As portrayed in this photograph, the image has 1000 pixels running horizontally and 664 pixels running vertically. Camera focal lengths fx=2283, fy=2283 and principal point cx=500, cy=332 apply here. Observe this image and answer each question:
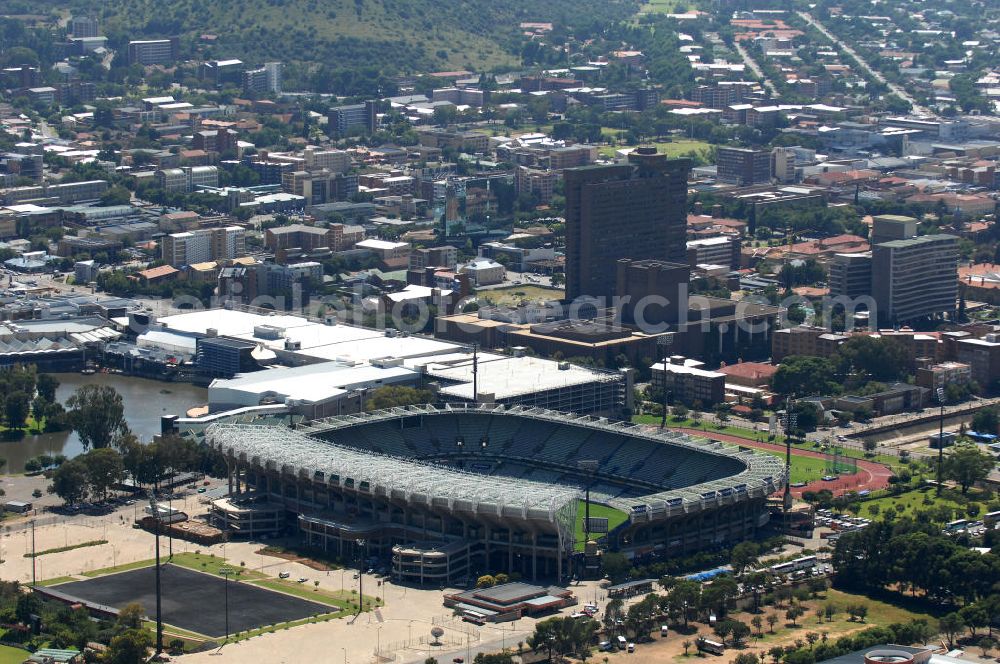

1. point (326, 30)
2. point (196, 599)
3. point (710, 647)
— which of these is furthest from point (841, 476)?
point (326, 30)

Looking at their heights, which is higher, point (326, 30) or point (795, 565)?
point (326, 30)

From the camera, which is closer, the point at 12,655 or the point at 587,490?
the point at 12,655

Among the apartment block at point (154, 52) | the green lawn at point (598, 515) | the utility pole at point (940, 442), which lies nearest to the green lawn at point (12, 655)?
the green lawn at point (598, 515)

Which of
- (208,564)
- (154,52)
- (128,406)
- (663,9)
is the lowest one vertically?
(128,406)

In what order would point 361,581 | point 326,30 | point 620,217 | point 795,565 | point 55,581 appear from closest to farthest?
point 361,581
point 55,581
point 795,565
point 620,217
point 326,30

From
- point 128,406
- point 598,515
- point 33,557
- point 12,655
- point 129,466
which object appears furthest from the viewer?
point 128,406

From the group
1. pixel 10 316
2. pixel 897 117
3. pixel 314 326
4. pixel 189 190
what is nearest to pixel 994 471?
pixel 314 326

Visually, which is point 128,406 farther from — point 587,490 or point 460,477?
point 587,490
